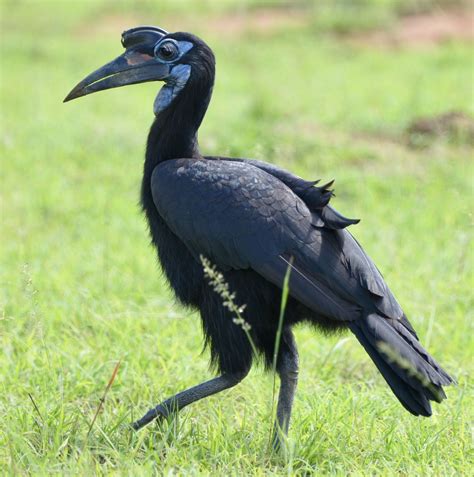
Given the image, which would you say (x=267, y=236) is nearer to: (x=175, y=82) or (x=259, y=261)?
(x=259, y=261)

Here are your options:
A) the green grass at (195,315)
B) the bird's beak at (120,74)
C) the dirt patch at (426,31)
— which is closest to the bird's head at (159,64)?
the bird's beak at (120,74)

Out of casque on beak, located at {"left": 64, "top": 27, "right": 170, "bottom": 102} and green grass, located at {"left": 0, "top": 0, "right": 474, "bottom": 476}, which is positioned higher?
casque on beak, located at {"left": 64, "top": 27, "right": 170, "bottom": 102}

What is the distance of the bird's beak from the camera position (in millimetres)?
3432

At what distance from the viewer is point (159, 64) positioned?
Answer: 3395 mm

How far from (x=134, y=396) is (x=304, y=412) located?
669mm

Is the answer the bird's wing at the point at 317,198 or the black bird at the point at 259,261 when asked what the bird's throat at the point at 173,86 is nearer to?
the black bird at the point at 259,261

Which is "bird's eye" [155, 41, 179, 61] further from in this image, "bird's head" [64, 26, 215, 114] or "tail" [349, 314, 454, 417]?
"tail" [349, 314, 454, 417]

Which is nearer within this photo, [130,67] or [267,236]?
[267,236]

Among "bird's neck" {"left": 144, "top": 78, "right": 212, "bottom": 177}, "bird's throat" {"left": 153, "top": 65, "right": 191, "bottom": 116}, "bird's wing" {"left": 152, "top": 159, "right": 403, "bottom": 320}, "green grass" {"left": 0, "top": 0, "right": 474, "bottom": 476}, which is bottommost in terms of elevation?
"green grass" {"left": 0, "top": 0, "right": 474, "bottom": 476}

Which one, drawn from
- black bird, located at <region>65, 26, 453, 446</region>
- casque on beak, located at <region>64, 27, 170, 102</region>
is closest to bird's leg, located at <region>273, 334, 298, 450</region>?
black bird, located at <region>65, 26, 453, 446</region>

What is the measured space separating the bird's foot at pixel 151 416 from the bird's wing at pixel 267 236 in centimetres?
52

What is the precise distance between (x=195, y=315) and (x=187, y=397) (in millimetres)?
1171

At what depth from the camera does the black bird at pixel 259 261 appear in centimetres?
300

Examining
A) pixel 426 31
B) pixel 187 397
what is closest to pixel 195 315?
pixel 187 397
